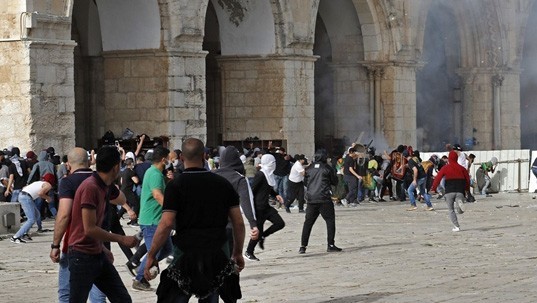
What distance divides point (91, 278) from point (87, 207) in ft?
1.61

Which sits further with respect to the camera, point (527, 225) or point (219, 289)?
point (527, 225)

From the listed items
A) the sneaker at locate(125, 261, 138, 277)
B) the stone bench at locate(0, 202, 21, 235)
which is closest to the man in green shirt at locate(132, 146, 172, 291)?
the sneaker at locate(125, 261, 138, 277)

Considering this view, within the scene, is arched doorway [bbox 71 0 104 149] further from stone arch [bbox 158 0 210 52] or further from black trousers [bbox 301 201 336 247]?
black trousers [bbox 301 201 336 247]

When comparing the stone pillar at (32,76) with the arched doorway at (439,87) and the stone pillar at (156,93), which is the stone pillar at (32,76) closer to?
the stone pillar at (156,93)

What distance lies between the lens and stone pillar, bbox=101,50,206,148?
101 ft

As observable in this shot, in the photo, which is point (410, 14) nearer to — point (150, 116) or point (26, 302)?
point (150, 116)

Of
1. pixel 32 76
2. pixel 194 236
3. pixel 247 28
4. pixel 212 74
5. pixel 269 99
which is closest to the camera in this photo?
pixel 194 236

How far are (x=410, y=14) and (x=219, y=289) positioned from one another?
30.4 metres

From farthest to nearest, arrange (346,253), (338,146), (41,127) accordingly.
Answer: (338,146) < (41,127) < (346,253)

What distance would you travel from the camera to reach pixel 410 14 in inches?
1561

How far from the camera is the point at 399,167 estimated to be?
103 ft

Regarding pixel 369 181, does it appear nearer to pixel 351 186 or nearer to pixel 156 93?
pixel 351 186

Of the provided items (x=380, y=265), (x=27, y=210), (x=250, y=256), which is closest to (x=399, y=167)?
(x=27, y=210)

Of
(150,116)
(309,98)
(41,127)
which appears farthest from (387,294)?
(309,98)
